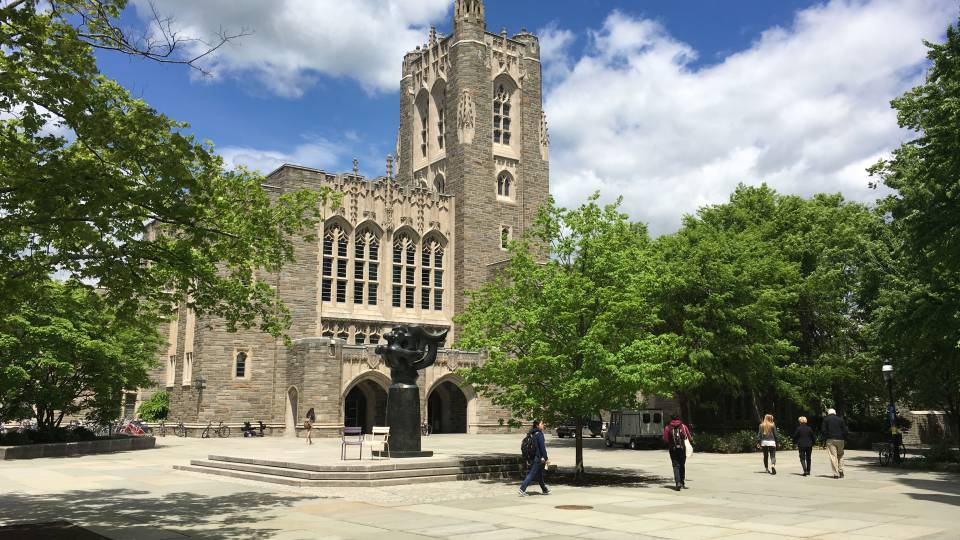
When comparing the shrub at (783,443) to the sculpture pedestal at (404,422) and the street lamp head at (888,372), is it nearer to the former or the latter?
the street lamp head at (888,372)

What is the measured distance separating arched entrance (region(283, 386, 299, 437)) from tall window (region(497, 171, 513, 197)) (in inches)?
738

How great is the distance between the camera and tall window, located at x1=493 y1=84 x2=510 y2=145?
50.6m

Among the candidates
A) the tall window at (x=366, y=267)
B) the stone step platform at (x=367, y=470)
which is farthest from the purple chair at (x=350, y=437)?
the tall window at (x=366, y=267)

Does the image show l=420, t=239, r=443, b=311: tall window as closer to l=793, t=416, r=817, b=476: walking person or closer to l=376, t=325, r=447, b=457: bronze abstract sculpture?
l=376, t=325, r=447, b=457: bronze abstract sculpture

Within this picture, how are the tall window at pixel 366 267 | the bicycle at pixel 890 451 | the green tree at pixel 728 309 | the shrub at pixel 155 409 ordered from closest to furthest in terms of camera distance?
the bicycle at pixel 890 451, the green tree at pixel 728 309, the tall window at pixel 366 267, the shrub at pixel 155 409

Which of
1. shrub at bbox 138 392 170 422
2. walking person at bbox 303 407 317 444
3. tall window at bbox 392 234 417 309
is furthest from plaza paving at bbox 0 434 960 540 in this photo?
shrub at bbox 138 392 170 422

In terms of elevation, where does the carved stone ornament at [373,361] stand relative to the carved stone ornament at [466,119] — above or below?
below

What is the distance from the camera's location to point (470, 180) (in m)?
47.5

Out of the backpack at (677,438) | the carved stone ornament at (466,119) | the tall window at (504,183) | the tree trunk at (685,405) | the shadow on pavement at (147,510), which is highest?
the carved stone ornament at (466,119)

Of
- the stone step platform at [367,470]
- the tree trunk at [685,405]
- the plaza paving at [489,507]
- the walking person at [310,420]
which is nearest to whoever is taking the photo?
the plaza paving at [489,507]

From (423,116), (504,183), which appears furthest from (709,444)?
(423,116)

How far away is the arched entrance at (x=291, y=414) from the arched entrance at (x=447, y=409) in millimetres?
8769

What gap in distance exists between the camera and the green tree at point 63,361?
23719mm

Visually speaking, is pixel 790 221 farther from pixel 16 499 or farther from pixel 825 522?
pixel 16 499
